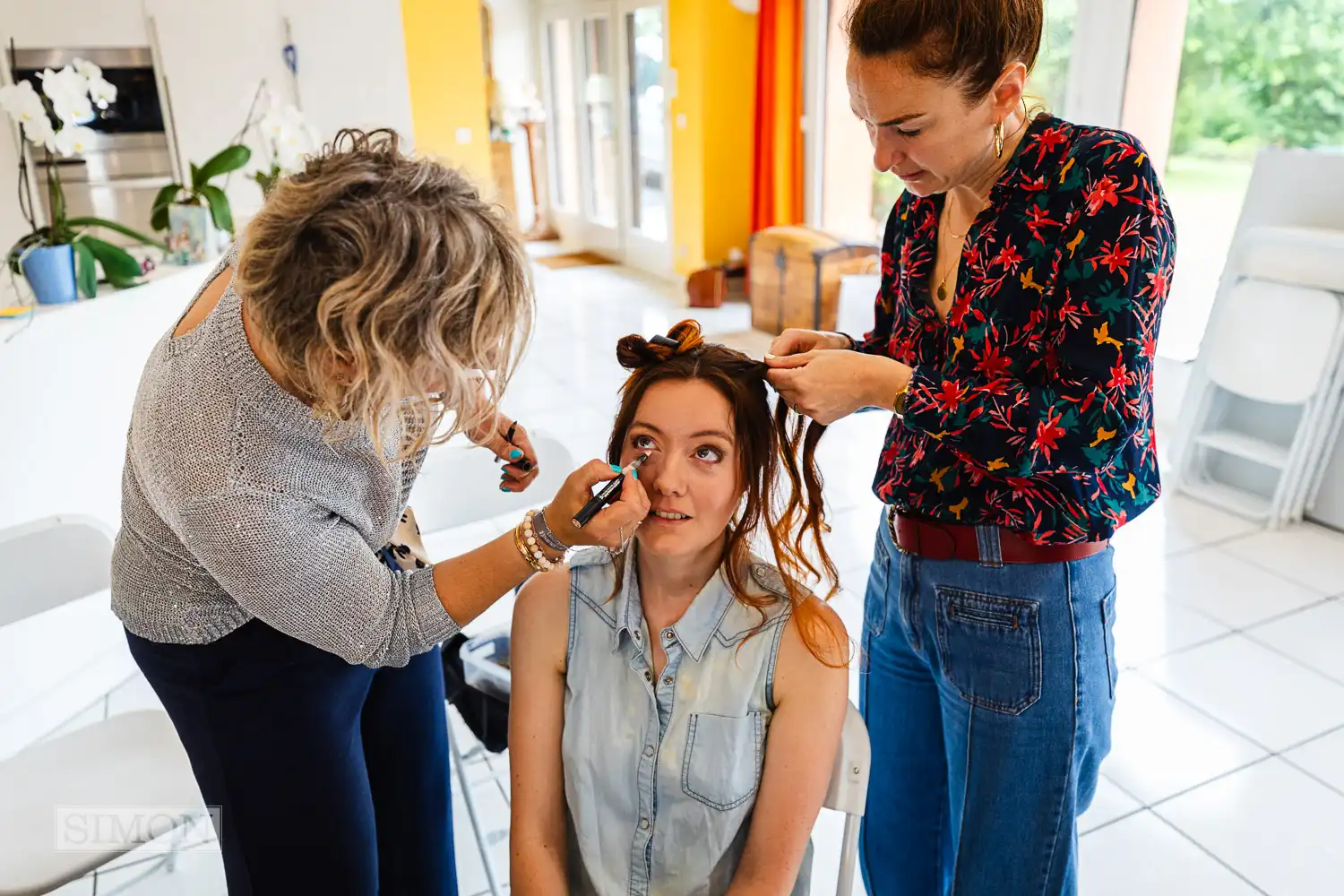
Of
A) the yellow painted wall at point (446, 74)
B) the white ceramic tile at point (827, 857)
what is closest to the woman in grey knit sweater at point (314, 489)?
the white ceramic tile at point (827, 857)

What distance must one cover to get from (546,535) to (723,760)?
1.26 ft

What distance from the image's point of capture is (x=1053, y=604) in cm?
112

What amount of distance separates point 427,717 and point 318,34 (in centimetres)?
515

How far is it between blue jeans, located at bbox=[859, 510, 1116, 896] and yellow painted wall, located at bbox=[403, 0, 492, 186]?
6.26m

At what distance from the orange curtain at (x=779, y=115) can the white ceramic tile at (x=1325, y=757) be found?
498 centimetres

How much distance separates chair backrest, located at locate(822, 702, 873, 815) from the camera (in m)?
1.18

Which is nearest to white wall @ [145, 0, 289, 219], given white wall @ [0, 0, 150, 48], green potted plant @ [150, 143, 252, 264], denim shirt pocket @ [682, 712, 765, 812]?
white wall @ [0, 0, 150, 48]

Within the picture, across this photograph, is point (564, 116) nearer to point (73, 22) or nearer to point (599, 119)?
point (599, 119)

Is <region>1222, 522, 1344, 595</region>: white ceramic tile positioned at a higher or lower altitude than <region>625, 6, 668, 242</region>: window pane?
lower

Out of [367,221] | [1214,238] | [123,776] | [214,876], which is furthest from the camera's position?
[1214,238]

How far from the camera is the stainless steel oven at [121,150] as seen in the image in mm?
5043

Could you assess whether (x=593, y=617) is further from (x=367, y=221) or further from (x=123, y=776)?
(x=123, y=776)

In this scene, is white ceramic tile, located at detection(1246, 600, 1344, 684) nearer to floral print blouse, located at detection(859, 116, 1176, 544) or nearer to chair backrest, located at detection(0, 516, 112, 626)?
floral print blouse, located at detection(859, 116, 1176, 544)

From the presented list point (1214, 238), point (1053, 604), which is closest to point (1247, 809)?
point (1053, 604)
